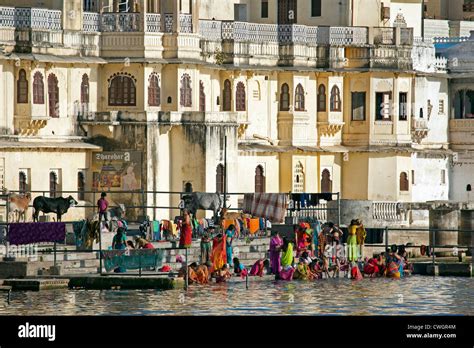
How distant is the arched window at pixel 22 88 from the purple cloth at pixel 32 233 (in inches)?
576

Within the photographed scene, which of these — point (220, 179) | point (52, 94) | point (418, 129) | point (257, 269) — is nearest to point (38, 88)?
point (52, 94)

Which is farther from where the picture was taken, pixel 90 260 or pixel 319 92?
pixel 319 92

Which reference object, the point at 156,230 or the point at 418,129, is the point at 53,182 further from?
the point at 418,129

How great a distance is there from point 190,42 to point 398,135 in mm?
11673

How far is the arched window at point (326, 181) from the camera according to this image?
80188 millimetres

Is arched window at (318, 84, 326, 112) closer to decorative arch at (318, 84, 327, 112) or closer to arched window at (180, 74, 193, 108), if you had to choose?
decorative arch at (318, 84, 327, 112)

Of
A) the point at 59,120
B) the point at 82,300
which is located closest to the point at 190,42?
the point at 59,120

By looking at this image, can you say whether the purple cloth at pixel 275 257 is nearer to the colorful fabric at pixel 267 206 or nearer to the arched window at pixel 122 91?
the colorful fabric at pixel 267 206

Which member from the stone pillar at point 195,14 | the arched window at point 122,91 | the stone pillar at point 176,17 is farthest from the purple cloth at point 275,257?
the stone pillar at point 195,14

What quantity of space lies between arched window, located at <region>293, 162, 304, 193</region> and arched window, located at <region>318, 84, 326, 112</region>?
249cm

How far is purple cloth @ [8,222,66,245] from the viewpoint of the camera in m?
54.2

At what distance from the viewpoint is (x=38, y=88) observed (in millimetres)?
69125

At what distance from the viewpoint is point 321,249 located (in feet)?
195
